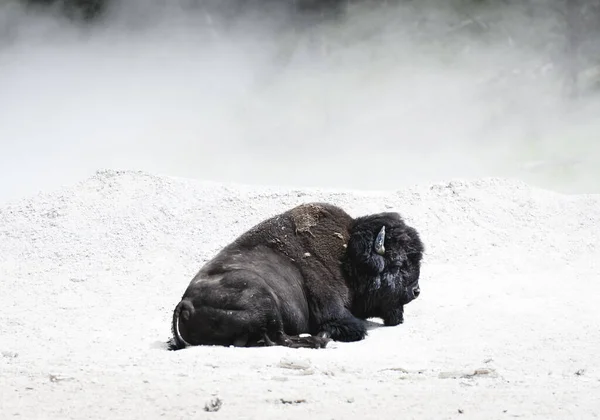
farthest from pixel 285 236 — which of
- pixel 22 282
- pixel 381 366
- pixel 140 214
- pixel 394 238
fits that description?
pixel 140 214

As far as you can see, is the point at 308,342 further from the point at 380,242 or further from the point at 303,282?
the point at 380,242

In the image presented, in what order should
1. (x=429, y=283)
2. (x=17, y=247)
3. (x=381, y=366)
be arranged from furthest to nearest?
(x=17, y=247)
(x=429, y=283)
(x=381, y=366)

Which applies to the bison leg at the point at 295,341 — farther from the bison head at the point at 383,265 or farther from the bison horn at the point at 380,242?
→ the bison horn at the point at 380,242

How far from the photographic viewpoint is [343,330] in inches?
341

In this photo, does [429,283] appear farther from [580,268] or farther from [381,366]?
[381,366]

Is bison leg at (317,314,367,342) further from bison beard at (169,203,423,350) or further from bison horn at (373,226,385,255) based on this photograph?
bison horn at (373,226,385,255)

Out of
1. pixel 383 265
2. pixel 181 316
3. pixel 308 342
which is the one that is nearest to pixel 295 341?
pixel 308 342

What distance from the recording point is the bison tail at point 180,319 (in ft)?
26.1

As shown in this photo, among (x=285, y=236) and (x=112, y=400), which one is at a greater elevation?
(x=285, y=236)

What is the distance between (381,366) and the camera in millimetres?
7160

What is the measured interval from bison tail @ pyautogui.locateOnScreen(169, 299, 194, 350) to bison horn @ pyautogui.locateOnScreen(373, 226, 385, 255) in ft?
6.33

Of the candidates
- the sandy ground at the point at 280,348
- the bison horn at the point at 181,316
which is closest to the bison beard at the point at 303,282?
the bison horn at the point at 181,316

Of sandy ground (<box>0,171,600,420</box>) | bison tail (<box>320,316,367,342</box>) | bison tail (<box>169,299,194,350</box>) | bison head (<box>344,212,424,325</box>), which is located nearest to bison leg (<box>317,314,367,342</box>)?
bison tail (<box>320,316,367,342</box>)

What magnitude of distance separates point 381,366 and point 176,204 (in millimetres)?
7385
